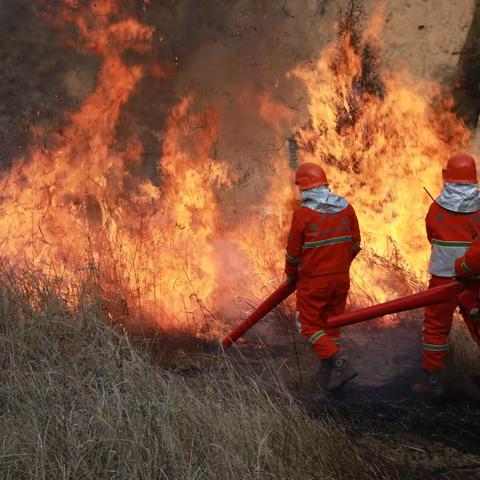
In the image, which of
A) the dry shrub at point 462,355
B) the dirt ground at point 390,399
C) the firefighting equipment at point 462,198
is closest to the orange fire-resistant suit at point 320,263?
the dirt ground at point 390,399

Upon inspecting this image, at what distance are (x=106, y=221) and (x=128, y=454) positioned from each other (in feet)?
12.1

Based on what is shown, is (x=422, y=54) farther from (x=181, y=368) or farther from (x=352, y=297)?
(x=181, y=368)

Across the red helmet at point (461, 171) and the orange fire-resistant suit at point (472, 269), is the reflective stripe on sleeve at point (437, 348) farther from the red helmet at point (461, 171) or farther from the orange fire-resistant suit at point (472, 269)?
the red helmet at point (461, 171)

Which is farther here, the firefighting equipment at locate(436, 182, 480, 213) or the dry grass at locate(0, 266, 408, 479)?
the firefighting equipment at locate(436, 182, 480, 213)

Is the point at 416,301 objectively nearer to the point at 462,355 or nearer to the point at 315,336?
the point at 315,336

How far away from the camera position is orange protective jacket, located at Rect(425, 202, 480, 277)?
4.23m

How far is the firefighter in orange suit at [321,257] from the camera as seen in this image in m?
4.39

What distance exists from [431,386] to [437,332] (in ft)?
1.19

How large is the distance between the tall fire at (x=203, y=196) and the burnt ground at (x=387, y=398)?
628mm

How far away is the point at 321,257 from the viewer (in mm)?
4402

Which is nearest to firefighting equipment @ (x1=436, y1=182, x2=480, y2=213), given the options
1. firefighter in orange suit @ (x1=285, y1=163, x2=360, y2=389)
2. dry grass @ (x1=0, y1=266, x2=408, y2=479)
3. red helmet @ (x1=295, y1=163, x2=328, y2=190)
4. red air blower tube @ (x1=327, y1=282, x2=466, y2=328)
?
firefighter in orange suit @ (x1=285, y1=163, x2=360, y2=389)

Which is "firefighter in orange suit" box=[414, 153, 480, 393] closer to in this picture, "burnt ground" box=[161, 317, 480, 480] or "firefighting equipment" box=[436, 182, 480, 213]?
"firefighting equipment" box=[436, 182, 480, 213]

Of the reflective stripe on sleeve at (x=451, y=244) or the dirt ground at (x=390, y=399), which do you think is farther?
the reflective stripe on sleeve at (x=451, y=244)

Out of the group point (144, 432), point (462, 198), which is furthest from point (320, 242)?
point (144, 432)
